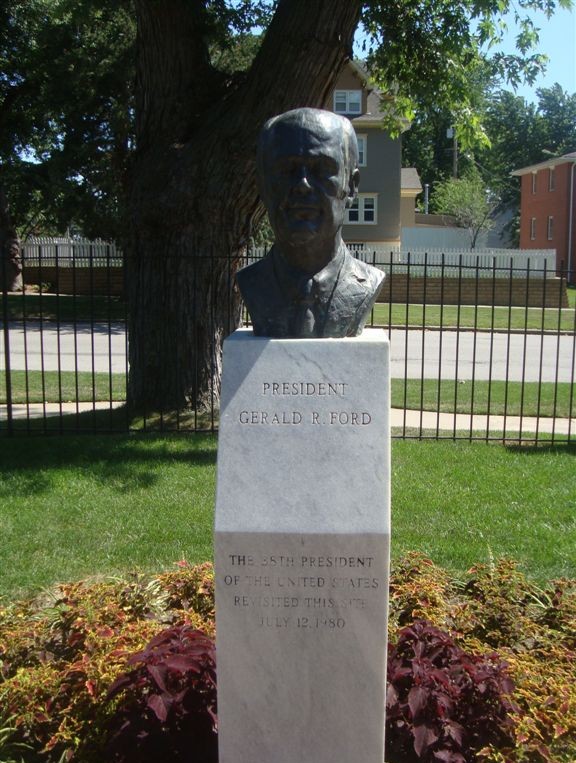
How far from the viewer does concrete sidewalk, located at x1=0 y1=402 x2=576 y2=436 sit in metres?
10.2

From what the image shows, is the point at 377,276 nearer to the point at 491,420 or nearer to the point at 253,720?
the point at 253,720

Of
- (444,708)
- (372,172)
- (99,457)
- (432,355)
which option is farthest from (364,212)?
Result: (444,708)

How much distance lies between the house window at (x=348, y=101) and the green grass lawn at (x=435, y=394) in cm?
2783

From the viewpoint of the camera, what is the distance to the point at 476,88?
12930 millimetres

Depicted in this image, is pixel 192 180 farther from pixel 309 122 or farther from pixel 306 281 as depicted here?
pixel 309 122

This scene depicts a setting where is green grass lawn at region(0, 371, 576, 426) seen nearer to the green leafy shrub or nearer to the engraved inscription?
the green leafy shrub

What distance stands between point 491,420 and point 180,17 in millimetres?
6049

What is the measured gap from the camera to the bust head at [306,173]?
3717 mm

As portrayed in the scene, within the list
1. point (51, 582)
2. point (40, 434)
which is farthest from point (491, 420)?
point (51, 582)

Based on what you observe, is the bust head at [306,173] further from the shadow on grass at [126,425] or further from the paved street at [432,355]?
the paved street at [432,355]

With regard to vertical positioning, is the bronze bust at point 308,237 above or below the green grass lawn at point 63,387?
above

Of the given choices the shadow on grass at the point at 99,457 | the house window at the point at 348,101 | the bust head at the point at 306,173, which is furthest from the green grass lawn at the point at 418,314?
the bust head at the point at 306,173

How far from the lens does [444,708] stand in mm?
3754

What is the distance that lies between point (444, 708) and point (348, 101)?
38063mm
